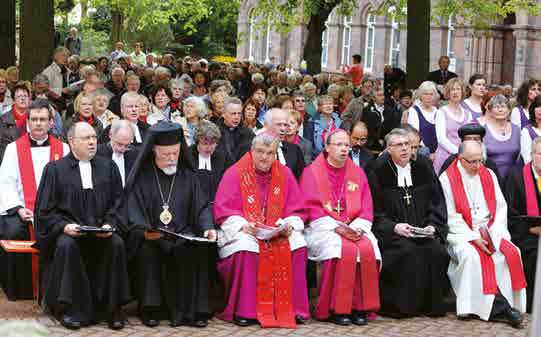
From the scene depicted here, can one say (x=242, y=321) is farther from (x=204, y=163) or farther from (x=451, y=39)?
(x=451, y=39)

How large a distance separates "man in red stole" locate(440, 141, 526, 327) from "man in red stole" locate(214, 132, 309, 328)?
1.58 meters

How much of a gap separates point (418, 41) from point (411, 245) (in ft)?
31.5

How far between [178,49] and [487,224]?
41631 millimetres

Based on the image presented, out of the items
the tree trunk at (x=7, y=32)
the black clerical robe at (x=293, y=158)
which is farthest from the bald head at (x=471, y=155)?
the tree trunk at (x=7, y=32)

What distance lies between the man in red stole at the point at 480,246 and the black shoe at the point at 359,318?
3.15 feet

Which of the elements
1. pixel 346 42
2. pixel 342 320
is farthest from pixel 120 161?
pixel 346 42

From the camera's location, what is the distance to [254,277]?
10148 millimetres

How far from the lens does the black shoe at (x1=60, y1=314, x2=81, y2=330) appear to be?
9.36 meters

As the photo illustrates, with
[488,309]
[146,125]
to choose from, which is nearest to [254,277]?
[488,309]

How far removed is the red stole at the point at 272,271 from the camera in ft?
33.0

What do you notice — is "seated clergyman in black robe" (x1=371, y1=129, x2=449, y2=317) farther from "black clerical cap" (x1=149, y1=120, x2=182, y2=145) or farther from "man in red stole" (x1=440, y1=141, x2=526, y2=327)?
"black clerical cap" (x1=149, y1=120, x2=182, y2=145)

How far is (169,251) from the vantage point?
9.89 meters

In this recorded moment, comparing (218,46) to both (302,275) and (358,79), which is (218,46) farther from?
(302,275)

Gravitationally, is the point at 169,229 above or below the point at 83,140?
below
